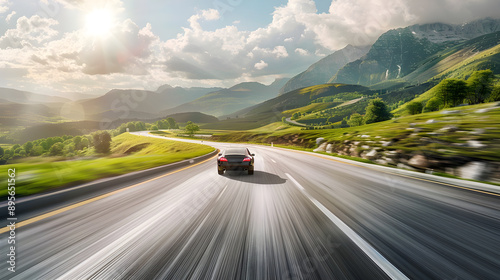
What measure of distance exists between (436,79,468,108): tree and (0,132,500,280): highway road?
270 feet

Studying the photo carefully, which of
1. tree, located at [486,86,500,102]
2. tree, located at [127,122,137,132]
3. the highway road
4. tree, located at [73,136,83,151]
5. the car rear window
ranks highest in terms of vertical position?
tree, located at [486,86,500,102]

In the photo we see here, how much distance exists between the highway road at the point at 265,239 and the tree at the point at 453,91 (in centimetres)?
8224

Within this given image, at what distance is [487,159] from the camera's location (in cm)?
988

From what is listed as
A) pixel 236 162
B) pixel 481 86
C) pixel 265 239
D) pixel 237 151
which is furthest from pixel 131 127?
pixel 481 86

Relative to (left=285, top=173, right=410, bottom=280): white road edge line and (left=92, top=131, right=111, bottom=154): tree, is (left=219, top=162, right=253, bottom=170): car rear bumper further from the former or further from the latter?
(left=92, top=131, right=111, bottom=154): tree

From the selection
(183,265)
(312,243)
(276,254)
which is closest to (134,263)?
(183,265)

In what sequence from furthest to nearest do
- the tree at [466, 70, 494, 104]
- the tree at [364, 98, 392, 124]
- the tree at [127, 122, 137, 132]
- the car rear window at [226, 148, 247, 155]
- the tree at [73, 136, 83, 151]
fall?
the tree at [127, 122, 137, 132] → the tree at [73, 136, 83, 151] → the tree at [364, 98, 392, 124] → the tree at [466, 70, 494, 104] → the car rear window at [226, 148, 247, 155]

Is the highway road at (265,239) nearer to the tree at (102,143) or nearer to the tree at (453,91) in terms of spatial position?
the tree at (453,91)

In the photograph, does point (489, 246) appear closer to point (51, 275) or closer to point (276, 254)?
point (276, 254)

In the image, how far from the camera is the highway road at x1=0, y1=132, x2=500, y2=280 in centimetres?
245

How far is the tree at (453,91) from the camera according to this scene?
6544cm

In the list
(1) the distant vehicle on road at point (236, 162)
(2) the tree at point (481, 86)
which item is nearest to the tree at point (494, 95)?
(2) the tree at point (481, 86)

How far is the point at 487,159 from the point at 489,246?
10.2 meters

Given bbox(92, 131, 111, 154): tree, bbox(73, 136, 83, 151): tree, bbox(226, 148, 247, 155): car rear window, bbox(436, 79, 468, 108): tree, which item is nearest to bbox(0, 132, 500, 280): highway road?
bbox(226, 148, 247, 155): car rear window
